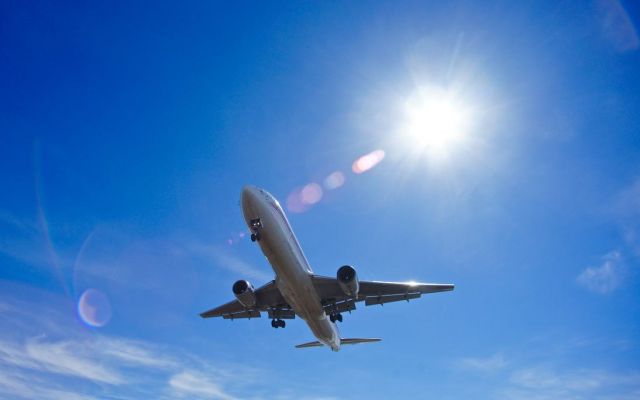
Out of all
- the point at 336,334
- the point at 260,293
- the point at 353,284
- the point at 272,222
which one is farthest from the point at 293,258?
the point at 336,334

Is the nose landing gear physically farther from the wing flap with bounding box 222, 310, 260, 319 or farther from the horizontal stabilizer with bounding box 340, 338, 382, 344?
the wing flap with bounding box 222, 310, 260, 319

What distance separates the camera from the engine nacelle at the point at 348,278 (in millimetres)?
25000

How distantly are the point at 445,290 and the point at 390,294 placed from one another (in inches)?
163

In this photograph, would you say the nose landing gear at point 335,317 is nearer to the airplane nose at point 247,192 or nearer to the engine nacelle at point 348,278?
the engine nacelle at point 348,278

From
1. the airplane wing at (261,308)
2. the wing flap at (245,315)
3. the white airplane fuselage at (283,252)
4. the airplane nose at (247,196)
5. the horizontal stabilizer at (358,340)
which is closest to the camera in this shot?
the airplane nose at (247,196)

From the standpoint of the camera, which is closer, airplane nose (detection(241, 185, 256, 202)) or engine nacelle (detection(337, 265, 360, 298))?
airplane nose (detection(241, 185, 256, 202))

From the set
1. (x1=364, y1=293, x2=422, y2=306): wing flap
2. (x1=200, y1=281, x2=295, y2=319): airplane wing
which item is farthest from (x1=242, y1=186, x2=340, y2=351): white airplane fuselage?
(x1=364, y1=293, x2=422, y2=306): wing flap

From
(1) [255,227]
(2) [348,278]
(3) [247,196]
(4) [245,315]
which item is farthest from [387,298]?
(3) [247,196]

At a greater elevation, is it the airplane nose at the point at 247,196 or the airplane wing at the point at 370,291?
the airplane nose at the point at 247,196

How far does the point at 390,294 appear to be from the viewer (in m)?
29.4

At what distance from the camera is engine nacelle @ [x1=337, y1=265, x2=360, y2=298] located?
25000 mm

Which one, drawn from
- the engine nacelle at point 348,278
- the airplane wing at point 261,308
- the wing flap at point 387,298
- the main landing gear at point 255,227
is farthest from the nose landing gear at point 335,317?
the main landing gear at point 255,227

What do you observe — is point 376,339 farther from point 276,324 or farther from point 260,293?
point 260,293

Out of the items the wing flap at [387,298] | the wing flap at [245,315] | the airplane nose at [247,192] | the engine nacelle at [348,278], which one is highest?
the airplane nose at [247,192]
